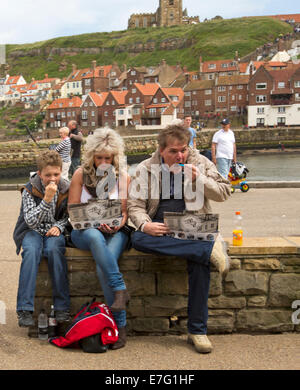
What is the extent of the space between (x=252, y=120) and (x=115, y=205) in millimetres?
78161

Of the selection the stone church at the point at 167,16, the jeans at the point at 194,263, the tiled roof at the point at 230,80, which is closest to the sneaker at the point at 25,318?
the jeans at the point at 194,263

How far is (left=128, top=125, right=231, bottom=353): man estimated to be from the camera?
3605mm

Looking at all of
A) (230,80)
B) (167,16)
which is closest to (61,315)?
(230,80)

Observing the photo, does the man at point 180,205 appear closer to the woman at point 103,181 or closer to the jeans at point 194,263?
the jeans at point 194,263

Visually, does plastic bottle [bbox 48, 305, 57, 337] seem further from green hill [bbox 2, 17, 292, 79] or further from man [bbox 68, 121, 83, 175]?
green hill [bbox 2, 17, 292, 79]

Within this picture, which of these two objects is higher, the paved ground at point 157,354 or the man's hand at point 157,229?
the man's hand at point 157,229

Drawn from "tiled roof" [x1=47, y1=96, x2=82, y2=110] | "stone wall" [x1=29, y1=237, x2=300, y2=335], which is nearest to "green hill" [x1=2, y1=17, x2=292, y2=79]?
"tiled roof" [x1=47, y1=96, x2=82, y2=110]

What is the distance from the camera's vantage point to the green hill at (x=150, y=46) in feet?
466

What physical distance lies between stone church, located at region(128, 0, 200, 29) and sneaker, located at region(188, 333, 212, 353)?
612 feet

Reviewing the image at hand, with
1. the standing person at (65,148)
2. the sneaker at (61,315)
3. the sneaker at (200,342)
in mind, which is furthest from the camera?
the standing person at (65,148)

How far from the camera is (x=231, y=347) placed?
3.68 metres

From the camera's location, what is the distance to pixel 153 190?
3912mm

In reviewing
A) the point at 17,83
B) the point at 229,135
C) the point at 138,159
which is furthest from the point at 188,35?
the point at 229,135

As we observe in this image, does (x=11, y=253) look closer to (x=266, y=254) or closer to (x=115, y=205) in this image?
(x=115, y=205)
